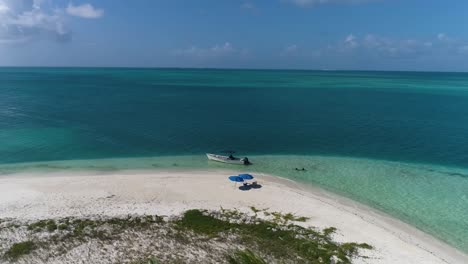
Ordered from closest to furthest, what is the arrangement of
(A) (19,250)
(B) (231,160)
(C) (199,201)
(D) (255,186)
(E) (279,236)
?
(A) (19,250) < (E) (279,236) < (C) (199,201) < (D) (255,186) < (B) (231,160)

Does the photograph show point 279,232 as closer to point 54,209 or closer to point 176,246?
point 176,246

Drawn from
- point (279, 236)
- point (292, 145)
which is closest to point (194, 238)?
point (279, 236)

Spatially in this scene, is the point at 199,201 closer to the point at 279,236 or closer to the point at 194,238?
the point at 194,238

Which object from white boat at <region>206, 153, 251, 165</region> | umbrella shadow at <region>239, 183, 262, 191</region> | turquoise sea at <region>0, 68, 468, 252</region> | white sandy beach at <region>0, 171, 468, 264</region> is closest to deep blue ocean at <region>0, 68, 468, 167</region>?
turquoise sea at <region>0, 68, 468, 252</region>

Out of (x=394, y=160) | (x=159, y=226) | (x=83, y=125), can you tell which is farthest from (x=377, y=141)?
(x=83, y=125)

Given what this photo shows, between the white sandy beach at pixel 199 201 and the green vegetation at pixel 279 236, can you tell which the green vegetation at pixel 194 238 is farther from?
the white sandy beach at pixel 199 201

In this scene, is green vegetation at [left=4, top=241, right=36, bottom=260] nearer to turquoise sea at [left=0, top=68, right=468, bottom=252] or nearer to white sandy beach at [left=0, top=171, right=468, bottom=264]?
white sandy beach at [left=0, top=171, right=468, bottom=264]
